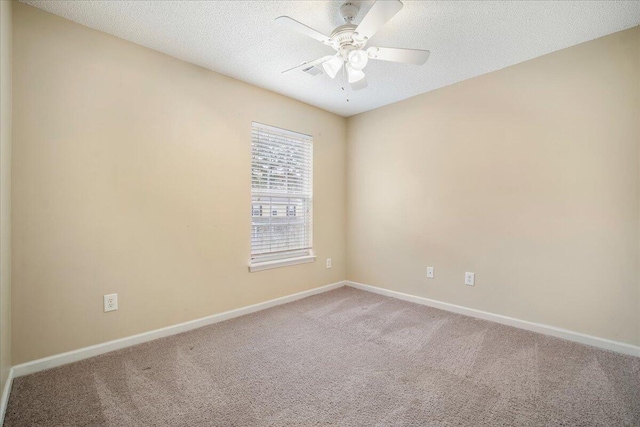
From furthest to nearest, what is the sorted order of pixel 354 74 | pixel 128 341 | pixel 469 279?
pixel 469 279 < pixel 128 341 < pixel 354 74

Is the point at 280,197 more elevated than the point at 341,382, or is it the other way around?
the point at 280,197

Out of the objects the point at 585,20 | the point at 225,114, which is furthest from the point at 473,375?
the point at 225,114

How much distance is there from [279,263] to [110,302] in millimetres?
1535

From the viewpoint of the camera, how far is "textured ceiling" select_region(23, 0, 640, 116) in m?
1.83

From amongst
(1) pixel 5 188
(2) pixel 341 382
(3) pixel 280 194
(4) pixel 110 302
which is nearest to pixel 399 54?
(3) pixel 280 194

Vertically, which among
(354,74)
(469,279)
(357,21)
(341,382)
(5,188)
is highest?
(357,21)

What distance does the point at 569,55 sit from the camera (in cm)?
229

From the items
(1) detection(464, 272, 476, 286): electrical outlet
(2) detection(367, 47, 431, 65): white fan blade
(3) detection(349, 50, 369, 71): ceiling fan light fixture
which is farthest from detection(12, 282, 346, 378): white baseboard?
(2) detection(367, 47, 431, 65): white fan blade

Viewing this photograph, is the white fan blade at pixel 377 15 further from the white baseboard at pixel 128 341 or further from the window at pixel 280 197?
the white baseboard at pixel 128 341

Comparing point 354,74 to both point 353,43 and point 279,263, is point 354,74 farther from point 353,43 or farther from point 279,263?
point 279,263

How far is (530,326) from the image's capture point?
2484mm

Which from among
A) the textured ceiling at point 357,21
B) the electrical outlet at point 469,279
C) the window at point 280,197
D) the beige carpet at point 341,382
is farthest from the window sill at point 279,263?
the textured ceiling at point 357,21

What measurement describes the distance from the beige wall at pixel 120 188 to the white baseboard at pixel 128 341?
5cm

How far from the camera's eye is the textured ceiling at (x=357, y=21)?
183cm
